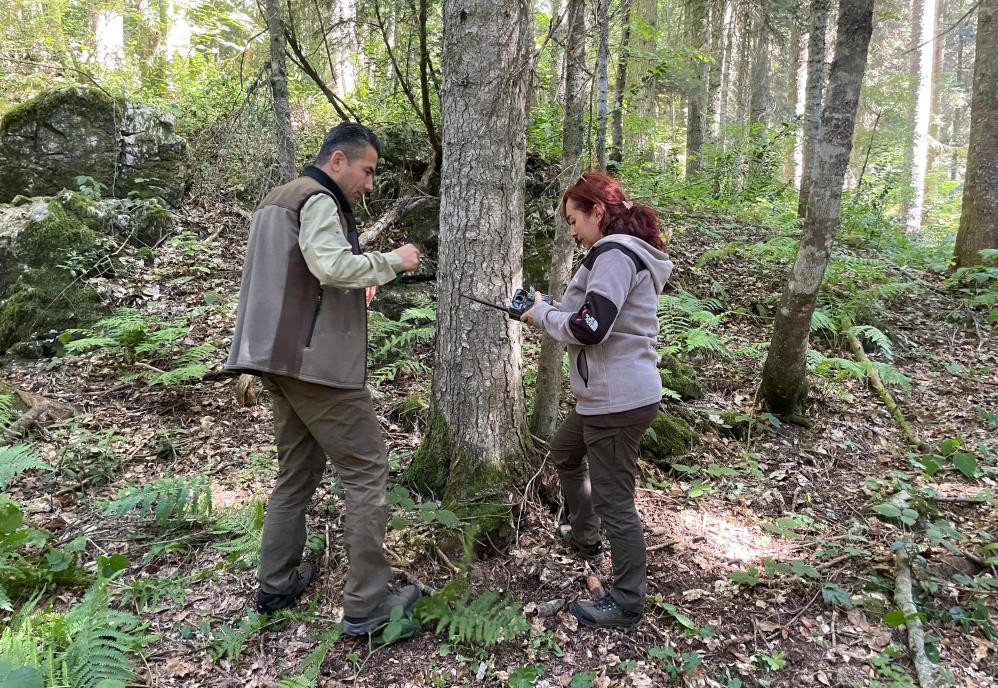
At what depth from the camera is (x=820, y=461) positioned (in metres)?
4.51

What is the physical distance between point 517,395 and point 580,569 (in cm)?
115

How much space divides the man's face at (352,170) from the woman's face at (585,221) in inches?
41.8

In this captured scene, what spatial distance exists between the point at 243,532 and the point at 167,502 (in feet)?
1.82

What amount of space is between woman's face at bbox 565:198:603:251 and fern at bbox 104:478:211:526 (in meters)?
2.95

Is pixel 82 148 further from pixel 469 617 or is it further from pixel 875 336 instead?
pixel 875 336

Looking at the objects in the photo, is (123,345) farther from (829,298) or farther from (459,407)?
(829,298)

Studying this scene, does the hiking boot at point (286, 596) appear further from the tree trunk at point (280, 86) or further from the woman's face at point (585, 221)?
the tree trunk at point (280, 86)

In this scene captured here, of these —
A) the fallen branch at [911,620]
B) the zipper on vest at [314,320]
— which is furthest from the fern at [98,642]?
the fallen branch at [911,620]

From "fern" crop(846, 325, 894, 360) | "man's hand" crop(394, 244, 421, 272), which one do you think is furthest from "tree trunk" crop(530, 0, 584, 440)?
"fern" crop(846, 325, 894, 360)

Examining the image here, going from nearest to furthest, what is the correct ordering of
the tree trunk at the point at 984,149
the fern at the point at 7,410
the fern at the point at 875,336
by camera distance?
the fern at the point at 7,410, the fern at the point at 875,336, the tree trunk at the point at 984,149

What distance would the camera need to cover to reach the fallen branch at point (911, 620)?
101 inches

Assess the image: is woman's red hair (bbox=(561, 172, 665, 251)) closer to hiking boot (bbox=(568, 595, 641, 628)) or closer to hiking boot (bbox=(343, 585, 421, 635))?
hiking boot (bbox=(568, 595, 641, 628))

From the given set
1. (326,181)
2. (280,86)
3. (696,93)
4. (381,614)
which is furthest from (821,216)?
(696,93)

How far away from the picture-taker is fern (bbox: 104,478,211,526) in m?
3.52
